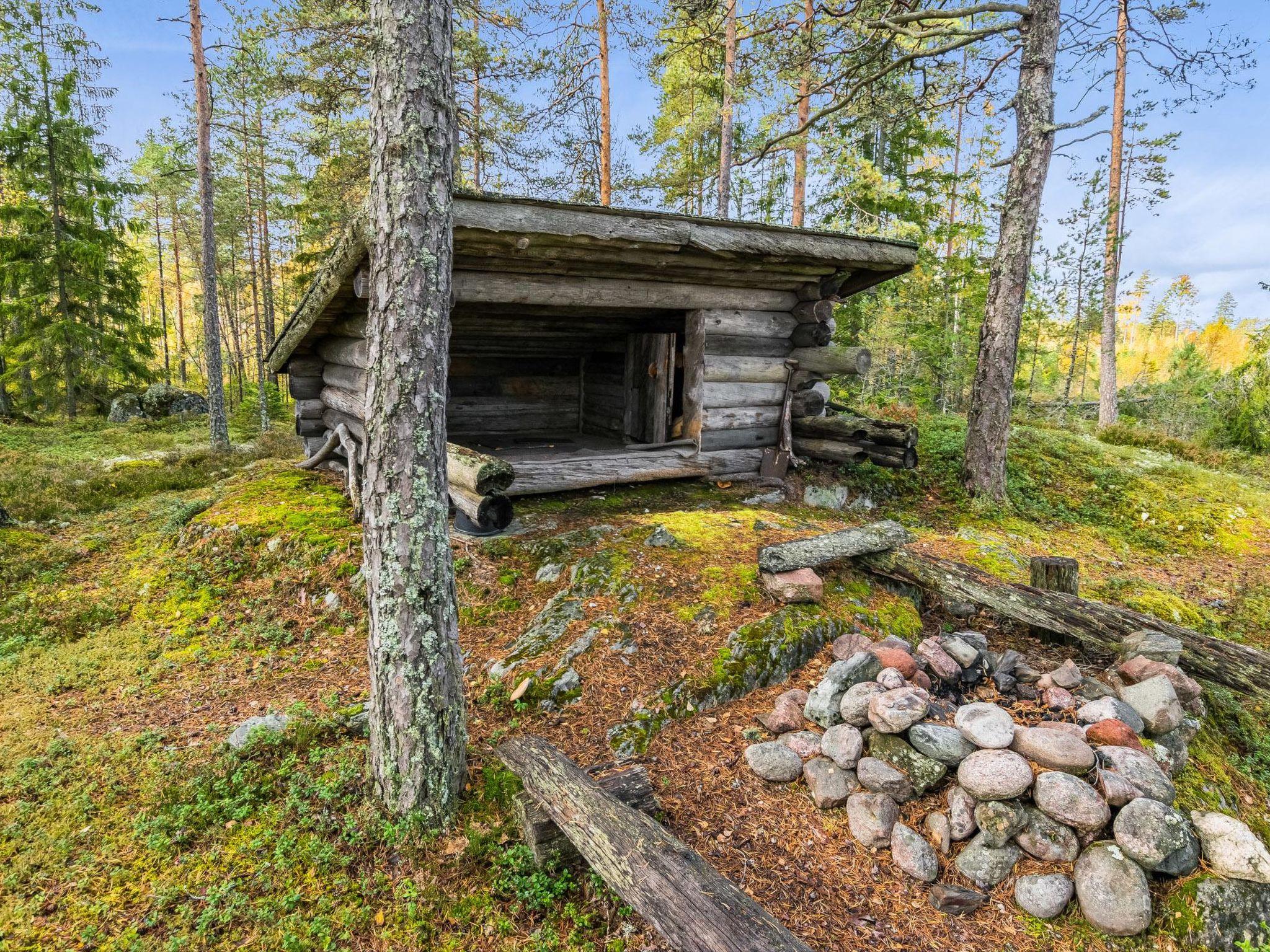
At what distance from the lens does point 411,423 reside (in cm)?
268

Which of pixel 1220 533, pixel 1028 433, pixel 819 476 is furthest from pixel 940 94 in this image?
pixel 1220 533

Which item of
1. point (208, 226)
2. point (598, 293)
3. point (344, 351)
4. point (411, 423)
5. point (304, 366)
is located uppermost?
point (208, 226)

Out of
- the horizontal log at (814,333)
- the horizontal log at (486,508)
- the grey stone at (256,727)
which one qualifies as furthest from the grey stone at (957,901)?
the horizontal log at (814,333)

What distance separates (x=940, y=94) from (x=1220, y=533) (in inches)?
287

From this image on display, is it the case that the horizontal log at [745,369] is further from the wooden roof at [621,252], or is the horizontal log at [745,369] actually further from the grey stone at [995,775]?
the grey stone at [995,775]

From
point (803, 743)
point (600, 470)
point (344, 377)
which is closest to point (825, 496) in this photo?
point (600, 470)

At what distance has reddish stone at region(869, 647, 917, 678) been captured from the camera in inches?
139

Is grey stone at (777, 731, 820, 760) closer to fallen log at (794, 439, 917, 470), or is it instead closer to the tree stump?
the tree stump

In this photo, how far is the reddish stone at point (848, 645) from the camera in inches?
158

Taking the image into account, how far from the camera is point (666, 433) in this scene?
27.6 feet

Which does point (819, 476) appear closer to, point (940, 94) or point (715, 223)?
point (715, 223)

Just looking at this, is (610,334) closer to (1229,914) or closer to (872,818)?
(872,818)

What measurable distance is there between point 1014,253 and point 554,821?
8.20 metres

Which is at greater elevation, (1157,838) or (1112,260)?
(1112,260)
